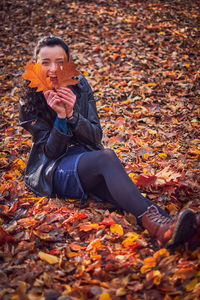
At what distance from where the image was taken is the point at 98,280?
4.94ft

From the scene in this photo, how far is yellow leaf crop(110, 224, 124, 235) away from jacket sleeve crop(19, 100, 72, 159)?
73cm

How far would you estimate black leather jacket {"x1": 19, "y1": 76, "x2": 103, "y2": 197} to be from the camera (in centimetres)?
215

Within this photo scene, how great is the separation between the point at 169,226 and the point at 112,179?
0.51 meters

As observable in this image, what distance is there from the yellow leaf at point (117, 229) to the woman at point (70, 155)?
0.15m

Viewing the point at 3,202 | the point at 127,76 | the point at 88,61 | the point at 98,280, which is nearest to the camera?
the point at 98,280

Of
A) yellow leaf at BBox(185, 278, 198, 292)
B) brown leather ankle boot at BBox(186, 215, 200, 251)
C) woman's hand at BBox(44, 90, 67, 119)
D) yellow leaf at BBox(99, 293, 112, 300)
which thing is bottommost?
yellow leaf at BBox(99, 293, 112, 300)

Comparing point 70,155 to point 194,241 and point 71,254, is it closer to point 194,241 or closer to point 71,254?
point 71,254

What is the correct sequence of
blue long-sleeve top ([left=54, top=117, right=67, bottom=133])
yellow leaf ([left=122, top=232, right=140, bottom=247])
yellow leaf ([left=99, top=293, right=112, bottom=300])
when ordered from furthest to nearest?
blue long-sleeve top ([left=54, top=117, right=67, bottom=133]), yellow leaf ([left=122, top=232, right=140, bottom=247]), yellow leaf ([left=99, top=293, right=112, bottom=300])

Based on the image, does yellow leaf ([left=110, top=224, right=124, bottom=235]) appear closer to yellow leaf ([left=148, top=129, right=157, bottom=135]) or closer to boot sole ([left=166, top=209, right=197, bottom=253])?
boot sole ([left=166, top=209, right=197, bottom=253])

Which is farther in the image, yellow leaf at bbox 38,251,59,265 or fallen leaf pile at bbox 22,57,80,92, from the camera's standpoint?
fallen leaf pile at bbox 22,57,80,92

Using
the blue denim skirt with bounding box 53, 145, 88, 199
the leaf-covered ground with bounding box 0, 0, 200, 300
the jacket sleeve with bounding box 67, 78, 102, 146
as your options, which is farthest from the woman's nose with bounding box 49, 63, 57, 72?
the leaf-covered ground with bounding box 0, 0, 200, 300

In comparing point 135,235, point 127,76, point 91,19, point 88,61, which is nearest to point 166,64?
point 127,76

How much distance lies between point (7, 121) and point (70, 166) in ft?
7.55

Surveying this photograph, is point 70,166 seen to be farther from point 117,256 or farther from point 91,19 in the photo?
point 91,19
